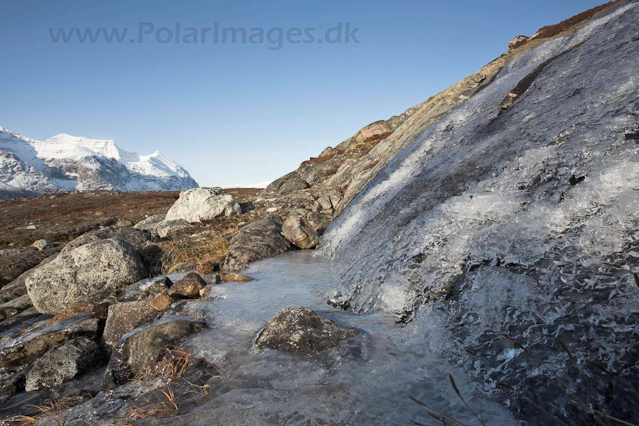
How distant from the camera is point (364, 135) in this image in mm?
29688

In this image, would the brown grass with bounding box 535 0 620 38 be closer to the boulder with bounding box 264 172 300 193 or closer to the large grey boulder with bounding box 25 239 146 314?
the boulder with bounding box 264 172 300 193

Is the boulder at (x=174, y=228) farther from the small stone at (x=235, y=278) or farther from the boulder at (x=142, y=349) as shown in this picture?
the boulder at (x=142, y=349)

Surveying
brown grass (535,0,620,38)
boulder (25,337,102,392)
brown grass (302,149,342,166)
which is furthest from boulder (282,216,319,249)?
brown grass (302,149,342,166)

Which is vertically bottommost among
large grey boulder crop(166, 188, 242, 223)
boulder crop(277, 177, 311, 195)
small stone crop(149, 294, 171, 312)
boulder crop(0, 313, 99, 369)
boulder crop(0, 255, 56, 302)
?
boulder crop(0, 255, 56, 302)

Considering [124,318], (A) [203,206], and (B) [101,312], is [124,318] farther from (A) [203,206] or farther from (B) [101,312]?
(A) [203,206]

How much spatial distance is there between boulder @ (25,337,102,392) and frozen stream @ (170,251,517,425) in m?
2.23

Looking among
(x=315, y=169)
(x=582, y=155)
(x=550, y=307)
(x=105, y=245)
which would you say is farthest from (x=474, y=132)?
(x=315, y=169)

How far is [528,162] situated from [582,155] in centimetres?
100

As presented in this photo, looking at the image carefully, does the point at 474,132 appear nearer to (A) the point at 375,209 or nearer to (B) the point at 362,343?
(A) the point at 375,209

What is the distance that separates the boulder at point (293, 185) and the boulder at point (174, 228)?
8309mm

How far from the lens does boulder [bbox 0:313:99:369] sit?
A: 6.02 m

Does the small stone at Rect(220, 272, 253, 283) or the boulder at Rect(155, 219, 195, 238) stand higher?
the boulder at Rect(155, 219, 195, 238)

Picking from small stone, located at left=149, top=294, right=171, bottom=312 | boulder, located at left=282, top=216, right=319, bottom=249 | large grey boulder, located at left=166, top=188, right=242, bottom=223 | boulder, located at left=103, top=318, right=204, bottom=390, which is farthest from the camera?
large grey boulder, located at left=166, top=188, right=242, bottom=223

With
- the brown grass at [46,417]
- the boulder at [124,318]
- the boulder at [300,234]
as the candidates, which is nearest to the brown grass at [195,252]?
the boulder at [300,234]
